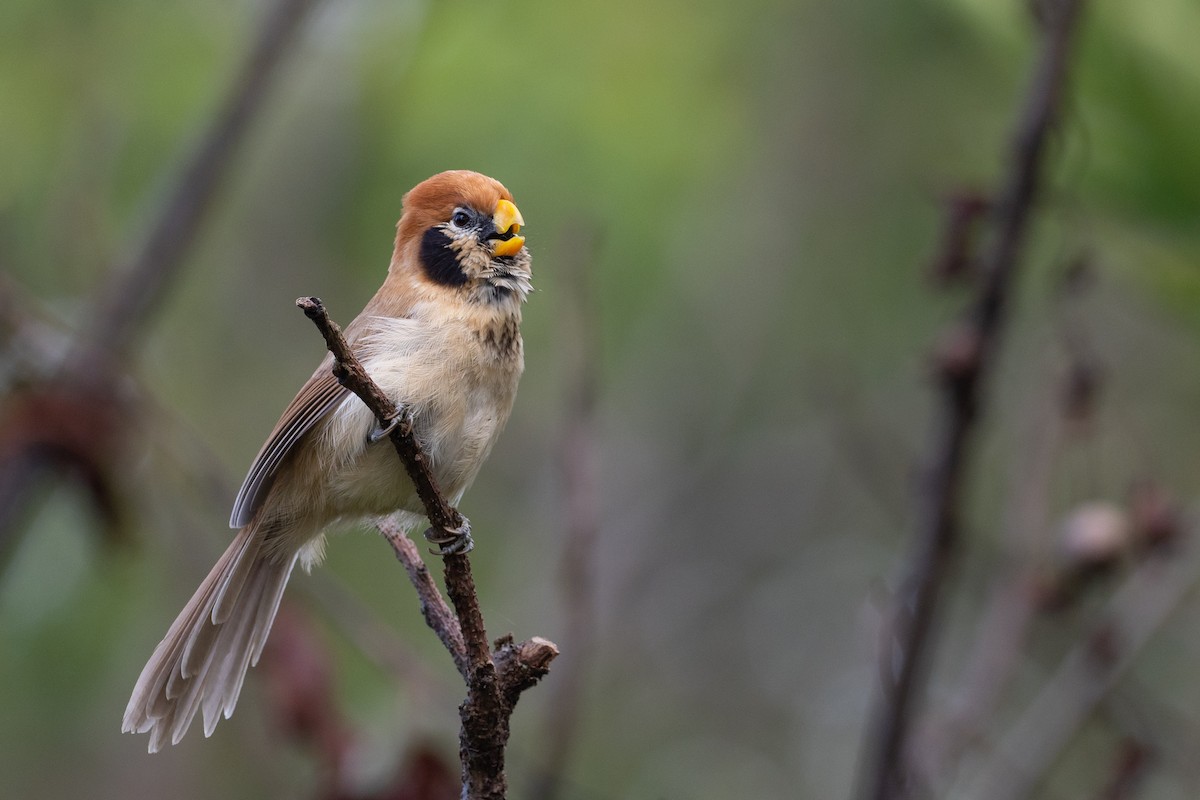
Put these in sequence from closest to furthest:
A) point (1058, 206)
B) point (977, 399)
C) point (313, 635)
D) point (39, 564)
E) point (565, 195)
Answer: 1. point (977, 399)
2. point (1058, 206)
3. point (313, 635)
4. point (39, 564)
5. point (565, 195)

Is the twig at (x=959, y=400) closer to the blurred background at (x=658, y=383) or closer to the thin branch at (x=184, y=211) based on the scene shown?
the blurred background at (x=658, y=383)

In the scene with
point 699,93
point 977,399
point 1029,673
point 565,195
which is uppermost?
point 699,93

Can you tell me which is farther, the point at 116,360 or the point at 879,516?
the point at 879,516

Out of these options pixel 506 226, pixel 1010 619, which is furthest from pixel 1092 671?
Result: pixel 506 226

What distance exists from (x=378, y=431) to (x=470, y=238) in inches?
27.3

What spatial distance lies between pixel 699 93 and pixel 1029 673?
4.23m

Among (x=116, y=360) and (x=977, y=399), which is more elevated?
(x=977, y=399)

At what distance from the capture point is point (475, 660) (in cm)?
233

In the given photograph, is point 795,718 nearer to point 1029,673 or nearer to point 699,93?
point 1029,673

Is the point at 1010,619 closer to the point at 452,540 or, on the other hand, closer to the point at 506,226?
the point at 506,226

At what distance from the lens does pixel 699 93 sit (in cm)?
673

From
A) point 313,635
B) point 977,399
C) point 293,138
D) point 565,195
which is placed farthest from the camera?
point 293,138

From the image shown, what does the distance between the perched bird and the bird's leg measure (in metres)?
0.43

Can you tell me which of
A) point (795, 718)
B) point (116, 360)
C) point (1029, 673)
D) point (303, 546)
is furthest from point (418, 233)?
point (795, 718)
